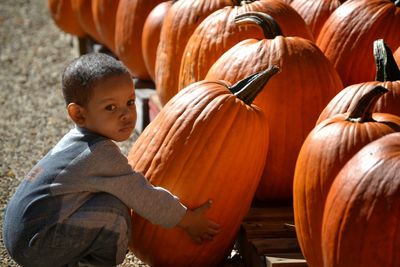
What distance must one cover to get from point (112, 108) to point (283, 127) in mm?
858

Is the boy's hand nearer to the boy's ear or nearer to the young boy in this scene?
the young boy

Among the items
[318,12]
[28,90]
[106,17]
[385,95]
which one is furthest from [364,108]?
[28,90]

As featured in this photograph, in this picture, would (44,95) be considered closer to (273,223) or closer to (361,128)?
(273,223)

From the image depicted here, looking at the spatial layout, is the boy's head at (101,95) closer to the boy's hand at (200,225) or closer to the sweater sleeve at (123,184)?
the sweater sleeve at (123,184)

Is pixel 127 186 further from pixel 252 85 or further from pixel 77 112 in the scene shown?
pixel 252 85

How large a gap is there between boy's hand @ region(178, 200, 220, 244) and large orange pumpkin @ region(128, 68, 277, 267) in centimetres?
3

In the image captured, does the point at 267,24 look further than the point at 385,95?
Yes

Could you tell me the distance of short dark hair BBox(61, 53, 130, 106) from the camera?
112 inches

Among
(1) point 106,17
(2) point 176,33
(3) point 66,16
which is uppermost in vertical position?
(2) point 176,33

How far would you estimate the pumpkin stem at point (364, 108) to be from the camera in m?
2.72

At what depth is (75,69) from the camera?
113 inches

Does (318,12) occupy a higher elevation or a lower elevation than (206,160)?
higher

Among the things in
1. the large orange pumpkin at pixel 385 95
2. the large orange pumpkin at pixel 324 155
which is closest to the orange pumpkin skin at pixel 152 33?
the large orange pumpkin at pixel 385 95

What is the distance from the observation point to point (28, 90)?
6.41m
